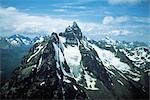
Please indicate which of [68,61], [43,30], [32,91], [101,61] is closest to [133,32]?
[101,61]

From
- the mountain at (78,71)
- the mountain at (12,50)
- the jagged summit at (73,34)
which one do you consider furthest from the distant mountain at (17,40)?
the jagged summit at (73,34)

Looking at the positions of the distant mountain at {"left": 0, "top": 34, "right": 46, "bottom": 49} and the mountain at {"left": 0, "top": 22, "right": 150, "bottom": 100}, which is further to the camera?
the distant mountain at {"left": 0, "top": 34, "right": 46, "bottom": 49}

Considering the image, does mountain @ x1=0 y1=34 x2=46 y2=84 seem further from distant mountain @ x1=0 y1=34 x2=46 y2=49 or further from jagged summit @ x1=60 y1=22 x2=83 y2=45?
jagged summit @ x1=60 y1=22 x2=83 y2=45

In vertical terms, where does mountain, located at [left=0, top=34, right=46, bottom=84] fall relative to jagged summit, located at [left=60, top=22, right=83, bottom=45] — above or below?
below

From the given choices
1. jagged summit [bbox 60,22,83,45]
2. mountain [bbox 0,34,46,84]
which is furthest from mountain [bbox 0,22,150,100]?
mountain [bbox 0,34,46,84]

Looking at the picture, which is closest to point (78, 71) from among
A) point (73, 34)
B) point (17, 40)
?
point (73, 34)

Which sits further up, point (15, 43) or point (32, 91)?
point (15, 43)

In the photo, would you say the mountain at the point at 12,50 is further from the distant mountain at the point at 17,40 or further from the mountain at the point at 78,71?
the mountain at the point at 78,71

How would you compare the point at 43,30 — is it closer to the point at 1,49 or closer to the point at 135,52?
the point at 1,49

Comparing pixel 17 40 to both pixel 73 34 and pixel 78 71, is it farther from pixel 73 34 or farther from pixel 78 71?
pixel 78 71
